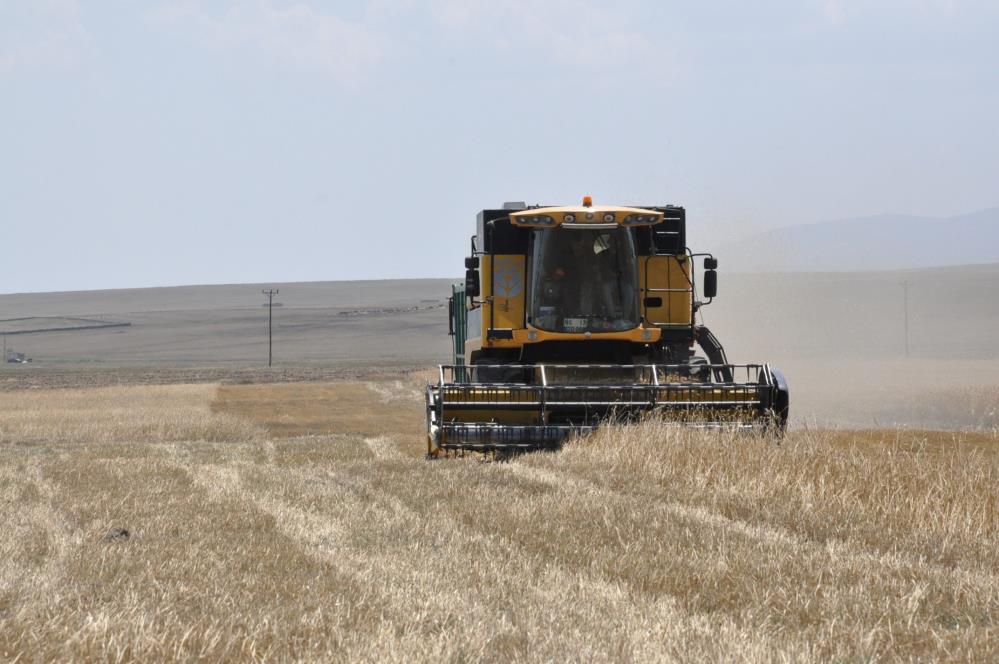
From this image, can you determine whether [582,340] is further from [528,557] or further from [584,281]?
[528,557]

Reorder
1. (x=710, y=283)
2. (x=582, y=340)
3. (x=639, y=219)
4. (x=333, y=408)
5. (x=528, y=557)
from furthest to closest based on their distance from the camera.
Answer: (x=333, y=408)
(x=710, y=283)
(x=582, y=340)
(x=639, y=219)
(x=528, y=557)

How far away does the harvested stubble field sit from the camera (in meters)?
5.21

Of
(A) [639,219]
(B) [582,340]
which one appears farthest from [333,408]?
(A) [639,219]

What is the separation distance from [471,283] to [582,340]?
1.41 meters

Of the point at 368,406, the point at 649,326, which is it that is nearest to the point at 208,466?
the point at 649,326

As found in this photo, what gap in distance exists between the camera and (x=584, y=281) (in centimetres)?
1519

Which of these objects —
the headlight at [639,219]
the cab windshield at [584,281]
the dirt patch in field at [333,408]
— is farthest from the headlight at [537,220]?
the dirt patch in field at [333,408]

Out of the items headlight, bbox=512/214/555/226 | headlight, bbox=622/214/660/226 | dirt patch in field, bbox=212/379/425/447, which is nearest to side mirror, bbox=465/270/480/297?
headlight, bbox=512/214/555/226

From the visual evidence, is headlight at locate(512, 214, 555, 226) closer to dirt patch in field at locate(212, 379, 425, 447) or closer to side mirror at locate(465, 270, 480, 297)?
side mirror at locate(465, 270, 480, 297)

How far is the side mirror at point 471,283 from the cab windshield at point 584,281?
66 cm

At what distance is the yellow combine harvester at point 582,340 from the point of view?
14.1m

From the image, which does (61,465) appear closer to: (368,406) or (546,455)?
(546,455)

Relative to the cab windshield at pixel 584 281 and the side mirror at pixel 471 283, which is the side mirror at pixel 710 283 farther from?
the side mirror at pixel 471 283

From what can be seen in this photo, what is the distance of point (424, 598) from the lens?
239 inches
